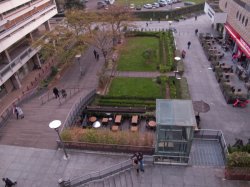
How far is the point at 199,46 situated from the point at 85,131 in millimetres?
30094

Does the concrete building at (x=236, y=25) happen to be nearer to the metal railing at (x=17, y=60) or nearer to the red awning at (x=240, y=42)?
the red awning at (x=240, y=42)

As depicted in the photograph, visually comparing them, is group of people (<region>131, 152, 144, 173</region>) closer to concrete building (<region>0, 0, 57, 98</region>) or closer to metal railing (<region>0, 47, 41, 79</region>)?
concrete building (<region>0, 0, 57, 98</region>)

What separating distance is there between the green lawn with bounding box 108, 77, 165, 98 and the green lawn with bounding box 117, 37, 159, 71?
135 inches

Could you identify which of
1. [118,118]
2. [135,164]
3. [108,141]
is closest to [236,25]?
[118,118]

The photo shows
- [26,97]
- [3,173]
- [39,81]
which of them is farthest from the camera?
[39,81]

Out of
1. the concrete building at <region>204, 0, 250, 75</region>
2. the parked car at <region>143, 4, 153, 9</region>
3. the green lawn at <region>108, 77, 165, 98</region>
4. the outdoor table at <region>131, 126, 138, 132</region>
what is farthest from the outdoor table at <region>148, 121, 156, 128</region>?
the parked car at <region>143, 4, 153, 9</region>

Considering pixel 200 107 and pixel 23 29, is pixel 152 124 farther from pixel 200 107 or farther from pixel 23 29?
pixel 23 29

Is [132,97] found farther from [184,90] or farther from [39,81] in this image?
[39,81]

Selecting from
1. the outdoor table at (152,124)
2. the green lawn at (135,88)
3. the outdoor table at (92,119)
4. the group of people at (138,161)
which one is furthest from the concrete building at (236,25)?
the group of people at (138,161)

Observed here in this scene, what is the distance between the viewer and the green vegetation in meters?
17.2

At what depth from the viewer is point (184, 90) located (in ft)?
89.6

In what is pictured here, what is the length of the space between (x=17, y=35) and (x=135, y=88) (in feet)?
53.7

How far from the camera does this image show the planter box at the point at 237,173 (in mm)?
15194

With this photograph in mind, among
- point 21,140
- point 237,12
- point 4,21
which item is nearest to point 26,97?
point 21,140
